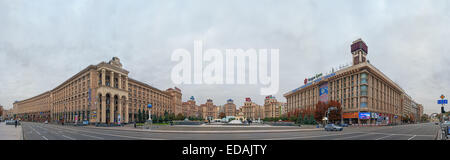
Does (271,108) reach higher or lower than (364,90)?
lower

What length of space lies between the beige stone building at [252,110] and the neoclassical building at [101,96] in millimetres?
97396

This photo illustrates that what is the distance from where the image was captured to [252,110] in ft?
633

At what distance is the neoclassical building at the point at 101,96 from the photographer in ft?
220

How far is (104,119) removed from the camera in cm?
6706

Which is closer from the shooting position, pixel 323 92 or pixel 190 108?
pixel 323 92

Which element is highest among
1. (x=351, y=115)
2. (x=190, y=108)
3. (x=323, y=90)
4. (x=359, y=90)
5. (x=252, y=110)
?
(x=359, y=90)

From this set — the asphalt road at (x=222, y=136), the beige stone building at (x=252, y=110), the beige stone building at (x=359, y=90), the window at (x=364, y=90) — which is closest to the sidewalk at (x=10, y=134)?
the asphalt road at (x=222, y=136)

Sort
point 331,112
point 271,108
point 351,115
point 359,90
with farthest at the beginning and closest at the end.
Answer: point 271,108 < point 351,115 < point 359,90 < point 331,112

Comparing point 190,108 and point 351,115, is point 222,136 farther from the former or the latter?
point 190,108

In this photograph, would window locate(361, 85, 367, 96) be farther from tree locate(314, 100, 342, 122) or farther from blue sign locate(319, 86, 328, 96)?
blue sign locate(319, 86, 328, 96)

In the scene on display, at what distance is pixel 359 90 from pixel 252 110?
123m

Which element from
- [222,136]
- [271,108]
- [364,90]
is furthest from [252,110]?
[222,136]
